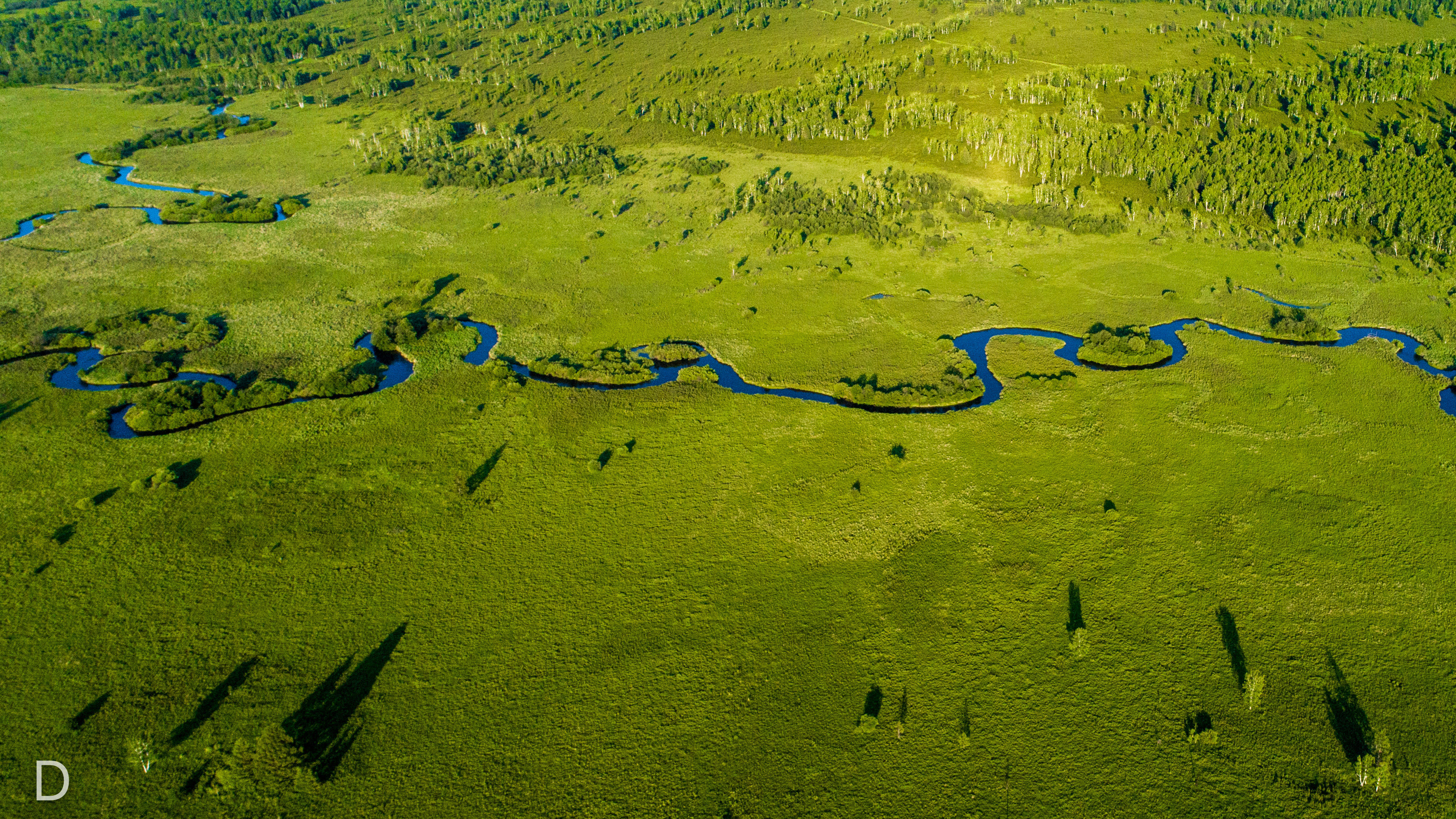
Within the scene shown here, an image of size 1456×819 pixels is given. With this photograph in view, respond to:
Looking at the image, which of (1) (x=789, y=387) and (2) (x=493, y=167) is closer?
(1) (x=789, y=387)

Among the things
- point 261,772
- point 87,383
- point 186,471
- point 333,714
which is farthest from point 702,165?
point 261,772

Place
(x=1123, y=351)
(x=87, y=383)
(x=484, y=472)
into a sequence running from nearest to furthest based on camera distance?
(x=484, y=472) < (x=87, y=383) < (x=1123, y=351)

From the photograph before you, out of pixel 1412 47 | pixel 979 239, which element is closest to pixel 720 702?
pixel 979 239

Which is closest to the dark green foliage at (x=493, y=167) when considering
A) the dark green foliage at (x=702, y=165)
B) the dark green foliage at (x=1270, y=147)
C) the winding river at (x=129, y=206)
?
the dark green foliage at (x=702, y=165)

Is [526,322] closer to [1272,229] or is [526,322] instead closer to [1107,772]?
[1107,772]

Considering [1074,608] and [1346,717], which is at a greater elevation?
[1074,608]

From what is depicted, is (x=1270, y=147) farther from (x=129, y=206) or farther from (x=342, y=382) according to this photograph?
(x=129, y=206)

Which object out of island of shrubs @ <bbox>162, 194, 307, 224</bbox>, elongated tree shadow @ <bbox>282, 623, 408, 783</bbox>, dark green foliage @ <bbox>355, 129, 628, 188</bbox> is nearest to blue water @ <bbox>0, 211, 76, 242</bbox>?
island of shrubs @ <bbox>162, 194, 307, 224</bbox>
